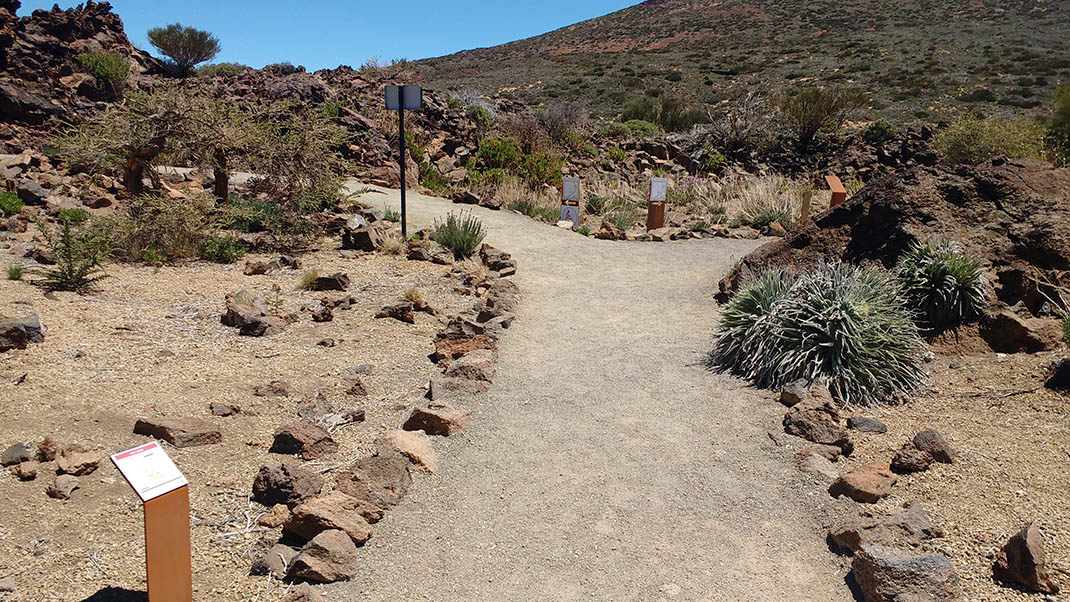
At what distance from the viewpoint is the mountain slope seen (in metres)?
38.6

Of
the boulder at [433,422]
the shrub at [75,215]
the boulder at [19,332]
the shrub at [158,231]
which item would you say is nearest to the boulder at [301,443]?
the boulder at [433,422]

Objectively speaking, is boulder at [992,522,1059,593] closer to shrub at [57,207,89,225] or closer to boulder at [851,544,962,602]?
boulder at [851,544,962,602]

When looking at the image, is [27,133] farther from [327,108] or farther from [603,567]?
[603,567]

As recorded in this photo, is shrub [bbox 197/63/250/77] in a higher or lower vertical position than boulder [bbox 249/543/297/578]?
higher

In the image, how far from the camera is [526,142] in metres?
21.1

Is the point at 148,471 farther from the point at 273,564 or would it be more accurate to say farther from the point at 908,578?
the point at 908,578

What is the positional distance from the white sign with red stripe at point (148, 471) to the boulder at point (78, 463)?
1.49 m

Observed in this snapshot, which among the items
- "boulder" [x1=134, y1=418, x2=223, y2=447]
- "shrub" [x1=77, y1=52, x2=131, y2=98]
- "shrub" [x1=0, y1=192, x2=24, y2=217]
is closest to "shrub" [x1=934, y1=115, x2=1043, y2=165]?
"boulder" [x1=134, y1=418, x2=223, y2=447]

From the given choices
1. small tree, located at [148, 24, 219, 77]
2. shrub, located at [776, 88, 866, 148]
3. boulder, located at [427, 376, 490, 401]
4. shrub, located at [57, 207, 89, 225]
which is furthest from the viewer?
small tree, located at [148, 24, 219, 77]

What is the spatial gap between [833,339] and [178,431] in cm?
471

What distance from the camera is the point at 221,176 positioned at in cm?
1147

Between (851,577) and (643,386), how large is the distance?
2.72 m

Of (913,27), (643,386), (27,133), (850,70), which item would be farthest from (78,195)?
(913,27)

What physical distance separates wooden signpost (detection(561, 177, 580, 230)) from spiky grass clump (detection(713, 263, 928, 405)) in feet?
24.0
